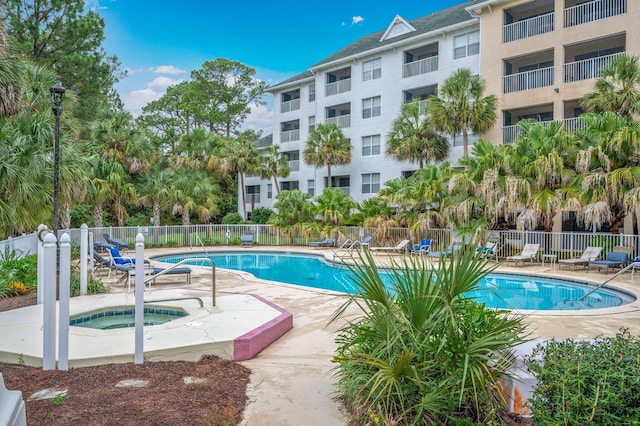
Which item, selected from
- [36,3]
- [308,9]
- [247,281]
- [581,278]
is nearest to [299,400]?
[247,281]

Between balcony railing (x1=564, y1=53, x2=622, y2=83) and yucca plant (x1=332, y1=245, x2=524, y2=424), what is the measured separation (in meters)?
21.8

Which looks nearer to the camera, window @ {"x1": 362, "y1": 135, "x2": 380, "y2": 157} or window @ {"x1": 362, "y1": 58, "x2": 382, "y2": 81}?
window @ {"x1": 362, "y1": 58, "x2": 382, "y2": 81}

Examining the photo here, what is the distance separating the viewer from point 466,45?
26.3 metres

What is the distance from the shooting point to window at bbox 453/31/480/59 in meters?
26.0

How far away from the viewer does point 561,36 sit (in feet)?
72.9

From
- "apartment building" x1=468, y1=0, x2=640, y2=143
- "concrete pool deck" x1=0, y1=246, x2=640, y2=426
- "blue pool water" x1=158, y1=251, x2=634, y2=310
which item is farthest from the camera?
"apartment building" x1=468, y1=0, x2=640, y2=143

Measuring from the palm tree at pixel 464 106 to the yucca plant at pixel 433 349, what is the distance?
20.4m

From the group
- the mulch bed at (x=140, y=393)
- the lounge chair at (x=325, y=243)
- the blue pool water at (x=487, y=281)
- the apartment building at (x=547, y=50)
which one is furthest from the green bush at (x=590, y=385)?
the apartment building at (x=547, y=50)

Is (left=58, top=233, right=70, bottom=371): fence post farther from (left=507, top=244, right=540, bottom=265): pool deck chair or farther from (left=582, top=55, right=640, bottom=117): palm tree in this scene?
(left=582, top=55, right=640, bottom=117): palm tree

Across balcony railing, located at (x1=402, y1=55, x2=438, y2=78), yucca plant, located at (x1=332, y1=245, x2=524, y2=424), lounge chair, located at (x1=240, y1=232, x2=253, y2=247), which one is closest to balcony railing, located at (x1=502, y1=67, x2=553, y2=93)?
balcony railing, located at (x1=402, y1=55, x2=438, y2=78)

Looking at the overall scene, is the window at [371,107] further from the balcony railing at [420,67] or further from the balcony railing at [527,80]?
the balcony railing at [527,80]

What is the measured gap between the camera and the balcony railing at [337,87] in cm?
3244

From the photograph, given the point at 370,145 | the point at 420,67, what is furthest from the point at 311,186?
the point at 420,67

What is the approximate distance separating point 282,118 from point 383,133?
10.8m
